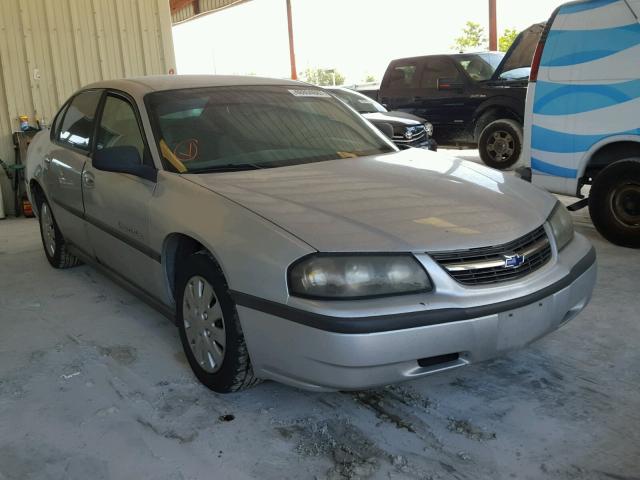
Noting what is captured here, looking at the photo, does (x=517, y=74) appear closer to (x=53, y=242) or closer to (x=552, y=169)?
(x=552, y=169)

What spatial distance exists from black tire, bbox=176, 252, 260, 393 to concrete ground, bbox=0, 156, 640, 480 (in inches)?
3.9

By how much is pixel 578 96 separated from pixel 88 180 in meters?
3.48

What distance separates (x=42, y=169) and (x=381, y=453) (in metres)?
3.44

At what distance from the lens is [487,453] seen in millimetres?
2209

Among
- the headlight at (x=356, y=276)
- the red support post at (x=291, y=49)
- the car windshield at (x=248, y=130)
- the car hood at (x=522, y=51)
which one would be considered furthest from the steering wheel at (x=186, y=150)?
the red support post at (x=291, y=49)

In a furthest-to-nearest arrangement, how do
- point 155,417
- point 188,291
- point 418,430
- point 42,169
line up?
point 42,169 → point 188,291 → point 155,417 → point 418,430

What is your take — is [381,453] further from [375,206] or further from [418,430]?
[375,206]

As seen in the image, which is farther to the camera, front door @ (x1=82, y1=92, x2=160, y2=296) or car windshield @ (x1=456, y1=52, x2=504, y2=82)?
car windshield @ (x1=456, y1=52, x2=504, y2=82)

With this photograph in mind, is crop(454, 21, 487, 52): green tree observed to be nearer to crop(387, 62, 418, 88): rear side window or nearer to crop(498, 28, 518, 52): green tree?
crop(498, 28, 518, 52): green tree

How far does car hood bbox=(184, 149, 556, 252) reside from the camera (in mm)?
2232

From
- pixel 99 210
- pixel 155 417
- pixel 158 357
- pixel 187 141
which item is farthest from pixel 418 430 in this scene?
pixel 99 210

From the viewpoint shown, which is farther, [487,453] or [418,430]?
[418,430]

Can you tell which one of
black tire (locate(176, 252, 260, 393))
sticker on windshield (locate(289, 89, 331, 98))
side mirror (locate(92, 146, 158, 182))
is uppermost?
sticker on windshield (locate(289, 89, 331, 98))

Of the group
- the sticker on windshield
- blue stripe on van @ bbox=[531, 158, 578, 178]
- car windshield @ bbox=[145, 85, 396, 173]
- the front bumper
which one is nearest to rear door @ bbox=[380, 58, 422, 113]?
blue stripe on van @ bbox=[531, 158, 578, 178]
